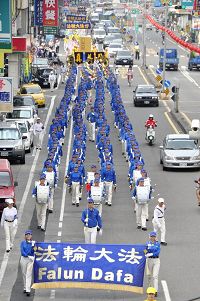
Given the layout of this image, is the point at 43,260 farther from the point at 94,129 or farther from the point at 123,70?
the point at 123,70

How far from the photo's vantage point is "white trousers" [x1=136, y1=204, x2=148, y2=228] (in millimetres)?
30609

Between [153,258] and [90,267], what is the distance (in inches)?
51.1

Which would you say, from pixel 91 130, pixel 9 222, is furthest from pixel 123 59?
pixel 9 222

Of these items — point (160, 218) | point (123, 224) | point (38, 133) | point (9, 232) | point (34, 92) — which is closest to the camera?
point (9, 232)

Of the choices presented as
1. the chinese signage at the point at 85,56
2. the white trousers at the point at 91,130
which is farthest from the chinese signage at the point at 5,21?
the chinese signage at the point at 85,56

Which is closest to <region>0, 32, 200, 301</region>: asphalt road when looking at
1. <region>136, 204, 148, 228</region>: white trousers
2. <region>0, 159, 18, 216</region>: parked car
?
<region>136, 204, 148, 228</region>: white trousers

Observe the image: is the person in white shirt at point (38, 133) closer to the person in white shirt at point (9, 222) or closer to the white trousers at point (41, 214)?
the white trousers at point (41, 214)

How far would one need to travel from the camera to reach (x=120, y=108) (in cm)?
5041

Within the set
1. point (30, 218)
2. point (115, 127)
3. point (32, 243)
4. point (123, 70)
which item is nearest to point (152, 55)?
point (123, 70)

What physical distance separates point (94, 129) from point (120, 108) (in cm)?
181

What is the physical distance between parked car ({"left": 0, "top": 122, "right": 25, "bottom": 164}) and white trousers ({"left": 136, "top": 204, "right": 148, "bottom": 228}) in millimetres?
12589

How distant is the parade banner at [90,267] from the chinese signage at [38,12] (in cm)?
5375

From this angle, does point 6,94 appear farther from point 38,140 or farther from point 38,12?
point 38,12

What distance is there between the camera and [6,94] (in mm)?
47062
